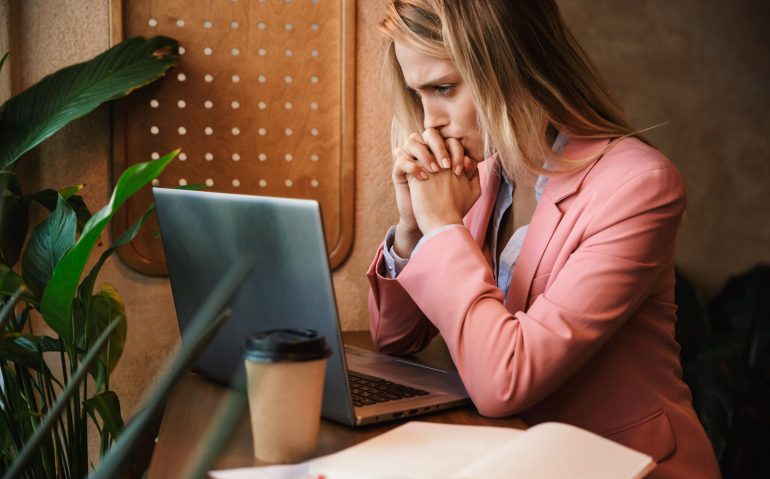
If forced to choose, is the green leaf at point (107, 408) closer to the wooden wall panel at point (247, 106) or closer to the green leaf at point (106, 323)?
the green leaf at point (106, 323)

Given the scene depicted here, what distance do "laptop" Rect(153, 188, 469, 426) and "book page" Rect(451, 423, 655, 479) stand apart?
23 cm

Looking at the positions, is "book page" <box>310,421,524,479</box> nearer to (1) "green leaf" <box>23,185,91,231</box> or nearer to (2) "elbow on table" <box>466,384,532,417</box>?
(2) "elbow on table" <box>466,384,532,417</box>

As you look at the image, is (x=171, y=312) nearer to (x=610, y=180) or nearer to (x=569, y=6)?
(x=610, y=180)

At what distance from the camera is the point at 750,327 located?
6.91 ft

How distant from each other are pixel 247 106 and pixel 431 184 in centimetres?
59

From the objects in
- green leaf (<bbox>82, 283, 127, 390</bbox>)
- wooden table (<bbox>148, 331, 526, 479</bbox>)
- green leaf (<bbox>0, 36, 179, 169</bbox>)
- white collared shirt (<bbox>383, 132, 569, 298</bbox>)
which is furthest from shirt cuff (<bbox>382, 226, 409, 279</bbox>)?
green leaf (<bbox>0, 36, 179, 169</bbox>)

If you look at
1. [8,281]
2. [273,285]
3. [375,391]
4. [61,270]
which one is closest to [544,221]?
[375,391]

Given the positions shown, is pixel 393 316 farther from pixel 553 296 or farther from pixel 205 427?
pixel 205 427

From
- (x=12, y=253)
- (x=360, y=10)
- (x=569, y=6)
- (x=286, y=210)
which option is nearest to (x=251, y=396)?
(x=286, y=210)

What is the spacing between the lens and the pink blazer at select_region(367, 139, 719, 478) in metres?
1.05

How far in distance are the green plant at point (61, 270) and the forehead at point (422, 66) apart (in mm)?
437

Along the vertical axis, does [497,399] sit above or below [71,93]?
below

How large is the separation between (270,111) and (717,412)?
1383 millimetres

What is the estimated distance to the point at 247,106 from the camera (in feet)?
5.57
